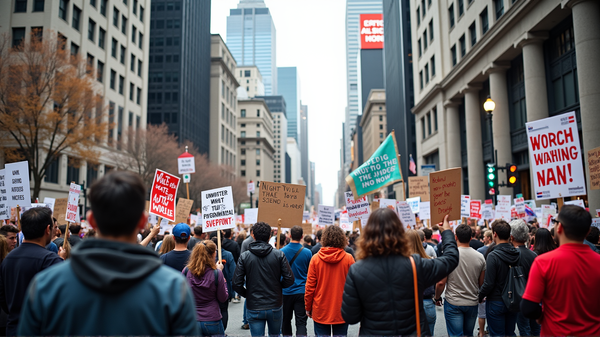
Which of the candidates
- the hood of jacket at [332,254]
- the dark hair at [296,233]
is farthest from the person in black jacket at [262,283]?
the dark hair at [296,233]

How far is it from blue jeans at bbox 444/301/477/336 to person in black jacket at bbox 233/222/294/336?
2.41m

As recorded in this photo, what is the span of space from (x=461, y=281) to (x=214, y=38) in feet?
326

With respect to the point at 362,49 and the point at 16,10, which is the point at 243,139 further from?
the point at 16,10

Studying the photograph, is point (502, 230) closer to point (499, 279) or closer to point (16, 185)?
point (499, 279)

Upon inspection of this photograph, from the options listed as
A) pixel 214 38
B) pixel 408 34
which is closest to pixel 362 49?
pixel 214 38

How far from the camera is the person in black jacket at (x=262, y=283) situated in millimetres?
6445

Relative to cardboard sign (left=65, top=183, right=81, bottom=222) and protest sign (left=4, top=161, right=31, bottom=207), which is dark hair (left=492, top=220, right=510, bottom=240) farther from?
cardboard sign (left=65, top=183, right=81, bottom=222)

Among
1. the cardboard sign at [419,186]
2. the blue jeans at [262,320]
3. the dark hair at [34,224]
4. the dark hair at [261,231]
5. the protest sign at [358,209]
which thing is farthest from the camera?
the cardboard sign at [419,186]

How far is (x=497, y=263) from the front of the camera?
5941 mm

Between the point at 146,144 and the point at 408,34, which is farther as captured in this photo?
the point at 408,34

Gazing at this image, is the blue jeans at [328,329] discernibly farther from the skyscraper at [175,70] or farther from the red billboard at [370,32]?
the red billboard at [370,32]

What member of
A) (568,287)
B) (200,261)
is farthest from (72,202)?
(568,287)

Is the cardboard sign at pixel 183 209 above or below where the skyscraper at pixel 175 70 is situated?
below

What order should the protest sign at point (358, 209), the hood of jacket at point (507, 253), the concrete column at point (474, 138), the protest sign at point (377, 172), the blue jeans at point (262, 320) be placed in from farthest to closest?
the concrete column at point (474, 138)
the protest sign at point (358, 209)
the protest sign at point (377, 172)
the blue jeans at point (262, 320)
the hood of jacket at point (507, 253)
